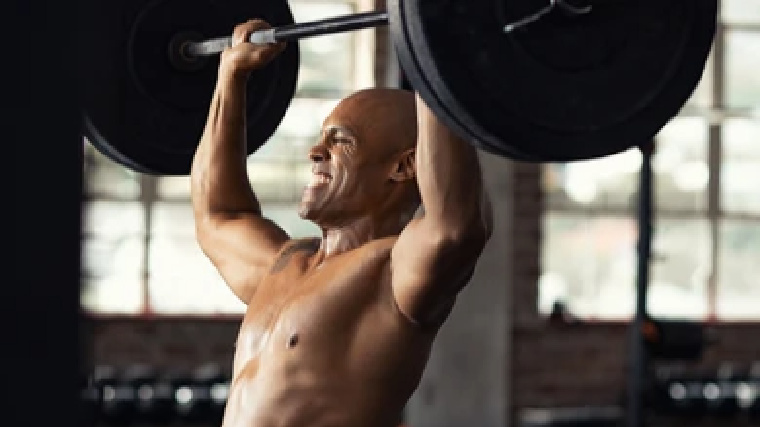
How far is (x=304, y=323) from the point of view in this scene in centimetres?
179

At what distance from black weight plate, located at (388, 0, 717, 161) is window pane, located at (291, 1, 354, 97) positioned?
531 cm

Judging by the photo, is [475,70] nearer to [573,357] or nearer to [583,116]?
[583,116]

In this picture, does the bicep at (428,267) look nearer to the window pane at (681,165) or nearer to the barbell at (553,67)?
the barbell at (553,67)

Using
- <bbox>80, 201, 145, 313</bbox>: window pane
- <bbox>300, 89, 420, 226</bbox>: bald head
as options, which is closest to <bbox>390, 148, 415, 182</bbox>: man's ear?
<bbox>300, 89, 420, 226</bbox>: bald head

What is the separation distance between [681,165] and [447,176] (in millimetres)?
5695

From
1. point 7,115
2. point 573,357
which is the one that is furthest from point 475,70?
point 573,357

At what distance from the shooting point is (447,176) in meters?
1.50

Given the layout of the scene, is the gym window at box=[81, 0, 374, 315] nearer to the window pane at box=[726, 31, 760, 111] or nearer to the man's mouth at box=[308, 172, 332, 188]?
the window pane at box=[726, 31, 760, 111]

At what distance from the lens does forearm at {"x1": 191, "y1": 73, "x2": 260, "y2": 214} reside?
2004 millimetres

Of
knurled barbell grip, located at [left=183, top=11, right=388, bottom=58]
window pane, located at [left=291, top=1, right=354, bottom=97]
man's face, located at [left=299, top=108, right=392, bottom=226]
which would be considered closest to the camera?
knurled barbell grip, located at [left=183, top=11, right=388, bottom=58]

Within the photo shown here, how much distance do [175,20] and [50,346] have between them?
5.75 feet

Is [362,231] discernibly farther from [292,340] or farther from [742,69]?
[742,69]

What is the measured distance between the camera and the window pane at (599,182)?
22.9ft

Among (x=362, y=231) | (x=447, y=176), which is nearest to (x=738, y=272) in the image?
(x=362, y=231)
